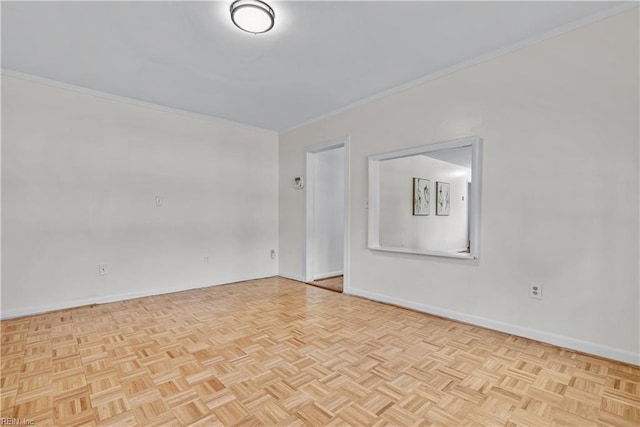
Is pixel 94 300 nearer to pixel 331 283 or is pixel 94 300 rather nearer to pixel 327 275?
pixel 331 283

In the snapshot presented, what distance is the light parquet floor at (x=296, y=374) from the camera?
152 centimetres

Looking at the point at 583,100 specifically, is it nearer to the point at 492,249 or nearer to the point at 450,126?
the point at 450,126

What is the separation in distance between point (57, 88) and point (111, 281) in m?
2.19

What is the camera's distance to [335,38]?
2.39m

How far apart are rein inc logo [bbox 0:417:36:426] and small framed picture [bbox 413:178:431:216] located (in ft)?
17.6

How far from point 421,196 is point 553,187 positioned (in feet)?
11.5

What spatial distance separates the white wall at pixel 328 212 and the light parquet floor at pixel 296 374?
1.91 meters

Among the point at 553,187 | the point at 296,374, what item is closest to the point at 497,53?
the point at 553,187

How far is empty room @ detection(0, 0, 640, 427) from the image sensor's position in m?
1.75

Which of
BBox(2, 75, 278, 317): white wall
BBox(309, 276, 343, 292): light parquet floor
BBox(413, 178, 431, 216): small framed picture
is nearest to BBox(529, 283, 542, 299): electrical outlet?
BBox(309, 276, 343, 292): light parquet floor

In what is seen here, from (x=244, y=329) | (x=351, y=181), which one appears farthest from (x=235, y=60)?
(x=244, y=329)

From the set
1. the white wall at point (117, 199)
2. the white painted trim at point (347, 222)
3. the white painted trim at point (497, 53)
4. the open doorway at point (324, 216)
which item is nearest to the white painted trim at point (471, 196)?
the white painted trim at point (347, 222)

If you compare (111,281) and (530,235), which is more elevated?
(530,235)

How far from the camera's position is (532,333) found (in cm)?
240
